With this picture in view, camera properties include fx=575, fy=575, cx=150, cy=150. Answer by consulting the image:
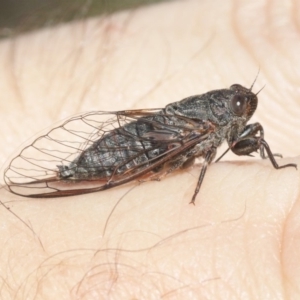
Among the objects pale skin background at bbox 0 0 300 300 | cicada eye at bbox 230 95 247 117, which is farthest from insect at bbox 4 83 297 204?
pale skin background at bbox 0 0 300 300

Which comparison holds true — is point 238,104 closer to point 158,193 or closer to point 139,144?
point 139,144

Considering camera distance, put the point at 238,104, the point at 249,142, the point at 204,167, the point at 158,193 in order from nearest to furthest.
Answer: the point at 158,193
the point at 204,167
the point at 249,142
the point at 238,104

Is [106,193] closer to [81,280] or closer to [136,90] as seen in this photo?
[81,280]

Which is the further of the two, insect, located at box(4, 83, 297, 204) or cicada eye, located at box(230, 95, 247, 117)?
cicada eye, located at box(230, 95, 247, 117)

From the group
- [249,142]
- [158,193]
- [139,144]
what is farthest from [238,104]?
[158,193]

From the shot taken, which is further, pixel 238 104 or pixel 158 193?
pixel 238 104

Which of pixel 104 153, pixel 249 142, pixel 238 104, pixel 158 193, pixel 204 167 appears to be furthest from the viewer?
pixel 238 104

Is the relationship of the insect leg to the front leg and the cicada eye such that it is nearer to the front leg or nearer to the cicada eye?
the front leg

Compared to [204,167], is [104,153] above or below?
above
